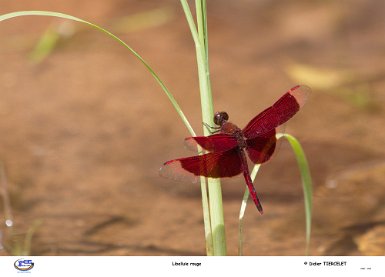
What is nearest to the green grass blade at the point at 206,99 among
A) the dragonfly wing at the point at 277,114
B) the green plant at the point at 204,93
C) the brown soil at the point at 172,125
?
the green plant at the point at 204,93

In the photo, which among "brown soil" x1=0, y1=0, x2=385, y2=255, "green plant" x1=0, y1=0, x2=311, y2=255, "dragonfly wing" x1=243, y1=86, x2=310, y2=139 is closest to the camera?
"green plant" x1=0, y1=0, x2=311, y2=255

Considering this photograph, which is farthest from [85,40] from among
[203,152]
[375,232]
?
[203,152]

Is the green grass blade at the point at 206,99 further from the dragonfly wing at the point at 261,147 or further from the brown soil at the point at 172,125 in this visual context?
the brown soil at the point at 172,125

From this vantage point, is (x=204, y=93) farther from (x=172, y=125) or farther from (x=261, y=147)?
(x=172, y=125)
